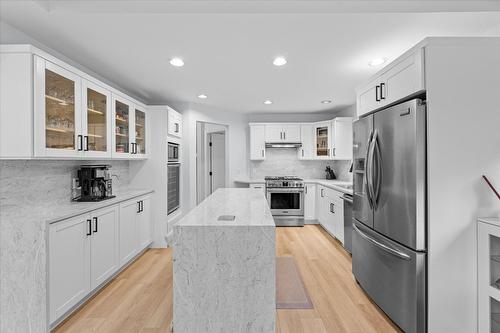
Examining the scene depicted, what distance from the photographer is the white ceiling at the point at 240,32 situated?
6.14ft

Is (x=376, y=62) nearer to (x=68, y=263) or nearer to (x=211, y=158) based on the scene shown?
(x=68, y=263)

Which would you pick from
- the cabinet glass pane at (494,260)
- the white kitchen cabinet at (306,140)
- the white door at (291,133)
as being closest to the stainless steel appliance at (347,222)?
the cabinet glass pane at (494,260)

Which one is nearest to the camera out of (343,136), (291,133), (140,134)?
(140,134)

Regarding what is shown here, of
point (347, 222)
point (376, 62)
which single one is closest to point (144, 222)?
point (347, 222)

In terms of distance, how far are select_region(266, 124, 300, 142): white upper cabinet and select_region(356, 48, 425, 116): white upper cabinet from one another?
297cm

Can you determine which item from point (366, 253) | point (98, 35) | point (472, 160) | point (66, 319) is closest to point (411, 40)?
point (472, 160)

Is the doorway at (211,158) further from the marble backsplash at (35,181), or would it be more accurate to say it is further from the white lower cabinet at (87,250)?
the marble backsplash at (35,181)

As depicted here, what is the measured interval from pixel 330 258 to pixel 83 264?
2887 mm

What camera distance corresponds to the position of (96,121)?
2822mm

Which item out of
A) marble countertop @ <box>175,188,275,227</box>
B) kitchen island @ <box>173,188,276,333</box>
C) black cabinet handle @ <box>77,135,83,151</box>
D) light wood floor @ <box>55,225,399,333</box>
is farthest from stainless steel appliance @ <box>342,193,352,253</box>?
black cabinet handle @ <box>77,135,83,151</box>

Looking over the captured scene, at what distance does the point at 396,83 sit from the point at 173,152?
334cm

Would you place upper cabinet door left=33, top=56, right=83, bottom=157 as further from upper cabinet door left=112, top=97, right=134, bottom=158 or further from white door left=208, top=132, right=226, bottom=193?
white door left=208, top=132, right=226, bottom=193

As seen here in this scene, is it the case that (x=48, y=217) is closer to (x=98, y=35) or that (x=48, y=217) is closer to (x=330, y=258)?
(x=98, y=35)

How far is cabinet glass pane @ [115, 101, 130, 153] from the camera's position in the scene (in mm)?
3254
